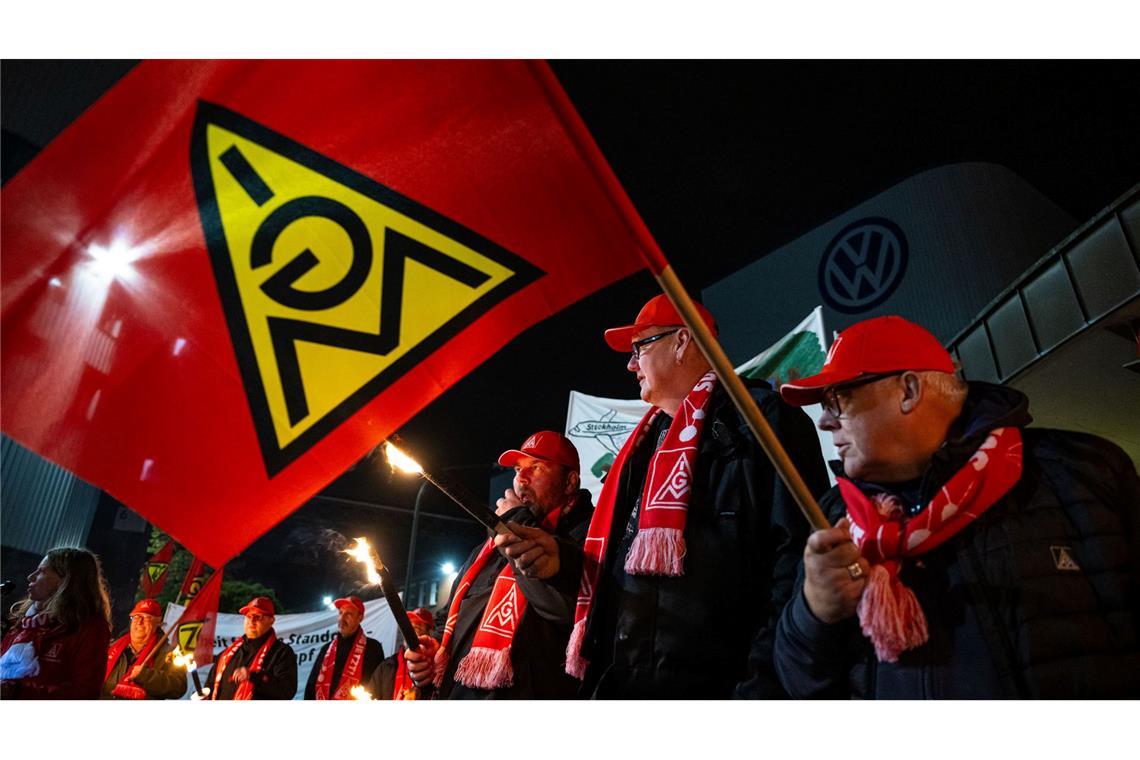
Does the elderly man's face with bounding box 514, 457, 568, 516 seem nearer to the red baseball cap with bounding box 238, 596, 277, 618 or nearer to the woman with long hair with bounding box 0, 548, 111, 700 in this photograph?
the woman with long hair with bounding box 0, 548, 111, 700

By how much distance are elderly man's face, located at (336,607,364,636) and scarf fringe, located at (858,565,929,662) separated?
27.6 ft

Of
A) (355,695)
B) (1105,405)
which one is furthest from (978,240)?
(355,695)

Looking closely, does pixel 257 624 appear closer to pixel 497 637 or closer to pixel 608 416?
pixel 608 416

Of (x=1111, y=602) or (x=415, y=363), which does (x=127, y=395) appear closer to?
(x=415, y=363)

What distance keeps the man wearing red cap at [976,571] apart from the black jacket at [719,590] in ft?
0.95

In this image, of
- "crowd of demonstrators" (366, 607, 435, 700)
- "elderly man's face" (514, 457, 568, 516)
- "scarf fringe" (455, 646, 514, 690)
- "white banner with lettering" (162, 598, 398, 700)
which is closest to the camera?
"scarf fringe" (455, 646, 514, 690)

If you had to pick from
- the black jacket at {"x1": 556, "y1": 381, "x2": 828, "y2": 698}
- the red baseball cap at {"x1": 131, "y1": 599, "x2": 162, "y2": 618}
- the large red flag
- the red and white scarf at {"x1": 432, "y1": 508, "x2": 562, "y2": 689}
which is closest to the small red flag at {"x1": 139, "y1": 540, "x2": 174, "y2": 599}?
the red baseball cap at {"x1": 131, "y1": 599, "x2": 162, "y2": 618}

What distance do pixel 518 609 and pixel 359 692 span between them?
5.14 metres

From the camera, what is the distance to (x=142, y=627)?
8.04 meters

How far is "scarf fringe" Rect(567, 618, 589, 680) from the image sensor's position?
2.53m

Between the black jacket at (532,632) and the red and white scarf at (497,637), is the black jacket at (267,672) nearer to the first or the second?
the black jacket at (532,632)

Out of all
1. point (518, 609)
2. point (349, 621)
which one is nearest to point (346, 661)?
point (349, 621)

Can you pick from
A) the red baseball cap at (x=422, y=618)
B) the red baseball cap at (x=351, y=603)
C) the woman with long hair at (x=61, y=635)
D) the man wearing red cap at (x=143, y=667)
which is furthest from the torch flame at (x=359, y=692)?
the woman with long hair at (x=61, y=635)

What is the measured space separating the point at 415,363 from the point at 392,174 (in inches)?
22.5
